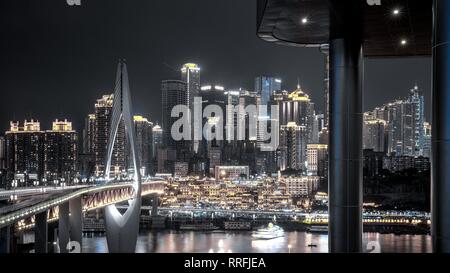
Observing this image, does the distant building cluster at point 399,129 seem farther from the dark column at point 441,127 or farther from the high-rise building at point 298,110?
the dark column at point 441,127

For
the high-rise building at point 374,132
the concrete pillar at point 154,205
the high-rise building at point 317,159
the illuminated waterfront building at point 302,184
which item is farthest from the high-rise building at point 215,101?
the concrete pillar at point 154,205

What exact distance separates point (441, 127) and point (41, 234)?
8652 mm

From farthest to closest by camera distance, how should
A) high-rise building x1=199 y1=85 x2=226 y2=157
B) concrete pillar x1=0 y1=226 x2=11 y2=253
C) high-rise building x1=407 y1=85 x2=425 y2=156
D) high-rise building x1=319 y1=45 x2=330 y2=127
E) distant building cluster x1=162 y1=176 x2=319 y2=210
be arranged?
distant building cluster x1=162 y1=176 x2=319 y2=210 → high-rise building x1=199 y1=85 x2=226 y2=157 → concrete pillar x1=0 y1=226 x2=11 y2=253 → high-rise building x1=407 y1=85 x2=425 y2=156 → high-rise building x1=319 y1=45 x2=330 y2=127

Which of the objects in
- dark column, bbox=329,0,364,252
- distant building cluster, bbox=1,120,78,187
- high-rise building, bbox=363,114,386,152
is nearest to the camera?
dark column, bbox=329,0,364,252

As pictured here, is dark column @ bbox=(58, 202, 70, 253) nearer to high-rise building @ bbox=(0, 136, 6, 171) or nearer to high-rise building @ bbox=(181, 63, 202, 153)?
high-rise building @ bbox=(0, 136, 6, 171)

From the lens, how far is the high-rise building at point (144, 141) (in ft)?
39.4

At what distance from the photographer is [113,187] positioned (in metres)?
13.6

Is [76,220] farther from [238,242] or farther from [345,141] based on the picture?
[345,141]

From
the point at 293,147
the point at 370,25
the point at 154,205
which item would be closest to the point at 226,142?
the point at 293,147

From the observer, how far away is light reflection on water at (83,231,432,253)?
42.6 ft

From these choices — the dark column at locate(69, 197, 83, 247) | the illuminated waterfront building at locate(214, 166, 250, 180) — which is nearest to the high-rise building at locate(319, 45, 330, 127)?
the dark column at locate(69, 197, 83, 247)

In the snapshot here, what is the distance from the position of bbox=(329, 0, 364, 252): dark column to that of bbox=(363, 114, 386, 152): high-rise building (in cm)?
246

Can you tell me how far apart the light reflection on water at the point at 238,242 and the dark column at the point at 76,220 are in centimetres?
151
